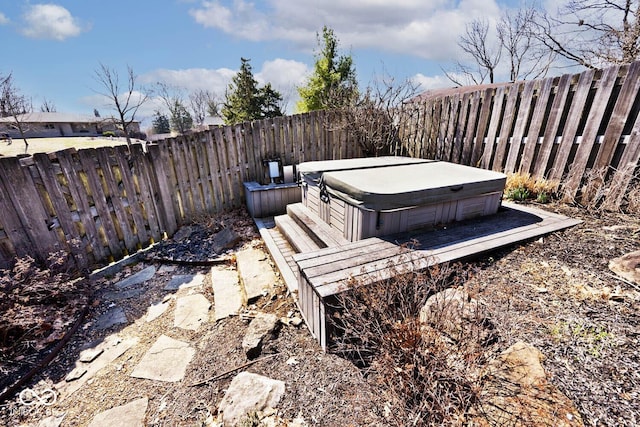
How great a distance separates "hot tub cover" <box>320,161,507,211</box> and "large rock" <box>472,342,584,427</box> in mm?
1486

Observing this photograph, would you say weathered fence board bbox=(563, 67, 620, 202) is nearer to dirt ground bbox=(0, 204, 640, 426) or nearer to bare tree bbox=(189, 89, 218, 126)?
dirt ground bbox=(0, 204, 640, 426)

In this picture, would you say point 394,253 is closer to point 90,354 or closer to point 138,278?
point 90,354

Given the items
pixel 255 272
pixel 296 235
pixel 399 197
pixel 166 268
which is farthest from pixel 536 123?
pixel 166 268

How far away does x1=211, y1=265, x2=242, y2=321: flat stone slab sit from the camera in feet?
9.00

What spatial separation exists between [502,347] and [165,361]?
253 centimetres

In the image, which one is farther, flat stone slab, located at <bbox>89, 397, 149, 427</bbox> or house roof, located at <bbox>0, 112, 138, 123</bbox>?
house roof, located at <bbox>0, 112, 138, 123</bbox>

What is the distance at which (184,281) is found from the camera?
338 centimetres

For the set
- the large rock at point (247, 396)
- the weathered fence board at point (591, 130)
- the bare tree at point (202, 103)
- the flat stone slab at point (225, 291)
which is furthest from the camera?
the bare tree at point (202, 103)

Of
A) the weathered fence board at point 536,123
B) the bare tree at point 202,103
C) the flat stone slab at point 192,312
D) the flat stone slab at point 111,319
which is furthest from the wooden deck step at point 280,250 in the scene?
the bare tree at point 202,103

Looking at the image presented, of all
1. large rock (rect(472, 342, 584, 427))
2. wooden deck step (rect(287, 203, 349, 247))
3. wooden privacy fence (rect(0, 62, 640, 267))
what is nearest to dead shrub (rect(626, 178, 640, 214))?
wooden privacy fence (rect(0, 62, 640, 267))

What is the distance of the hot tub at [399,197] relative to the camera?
2.65m

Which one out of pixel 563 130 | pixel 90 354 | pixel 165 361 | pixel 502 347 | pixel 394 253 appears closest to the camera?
pixel 502 347

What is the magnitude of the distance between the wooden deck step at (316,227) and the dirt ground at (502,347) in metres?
0.76

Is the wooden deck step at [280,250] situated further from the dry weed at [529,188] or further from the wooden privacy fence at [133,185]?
the dry weed at [529,188]
